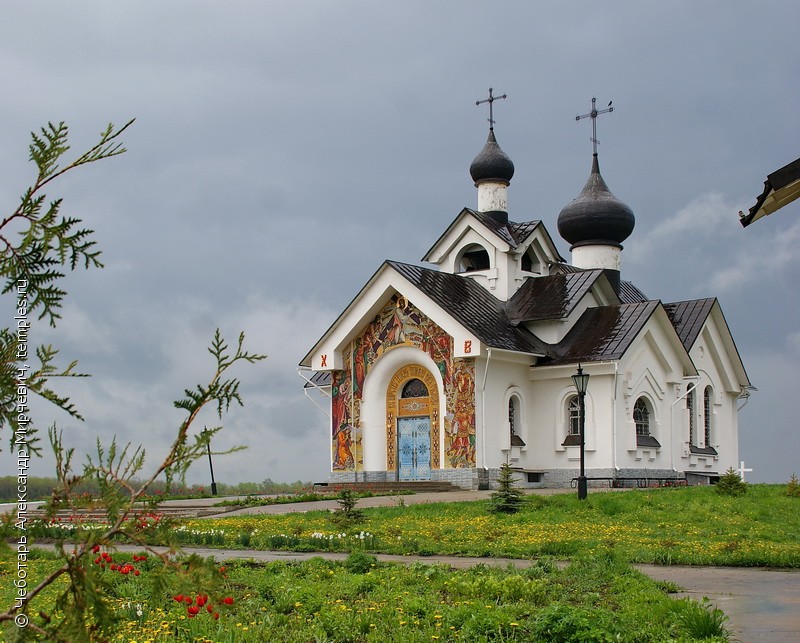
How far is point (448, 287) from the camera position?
31.5 meters

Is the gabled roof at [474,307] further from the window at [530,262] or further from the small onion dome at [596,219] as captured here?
the small onion dome at [596,219]

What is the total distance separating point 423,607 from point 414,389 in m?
22.7

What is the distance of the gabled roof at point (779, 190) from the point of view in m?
11.5

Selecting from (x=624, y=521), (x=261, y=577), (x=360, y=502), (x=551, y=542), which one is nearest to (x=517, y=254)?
(x=360, y=502)

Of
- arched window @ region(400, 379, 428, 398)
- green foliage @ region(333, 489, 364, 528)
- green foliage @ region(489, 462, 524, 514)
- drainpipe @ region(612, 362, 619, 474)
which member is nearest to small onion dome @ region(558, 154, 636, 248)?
drainpipe @ region(612, 362, 619, 474)

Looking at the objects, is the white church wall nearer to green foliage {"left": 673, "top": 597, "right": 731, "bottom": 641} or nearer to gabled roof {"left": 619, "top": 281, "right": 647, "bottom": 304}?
gabled roof {"left": 619, "top": 281, "right": 647, "bottom": 304}

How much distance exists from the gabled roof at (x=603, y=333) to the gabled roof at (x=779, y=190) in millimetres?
17001

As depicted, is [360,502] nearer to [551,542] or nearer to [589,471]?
[589,471]

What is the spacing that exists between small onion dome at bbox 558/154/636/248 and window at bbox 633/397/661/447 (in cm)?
767

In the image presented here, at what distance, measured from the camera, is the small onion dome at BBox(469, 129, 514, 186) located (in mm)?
35656

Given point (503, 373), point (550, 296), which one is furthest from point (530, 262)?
point (503, 373)

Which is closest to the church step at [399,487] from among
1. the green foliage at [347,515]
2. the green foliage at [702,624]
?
the green foliage at [347,515]

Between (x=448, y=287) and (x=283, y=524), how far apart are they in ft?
48.4

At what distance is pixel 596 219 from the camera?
3644cm
